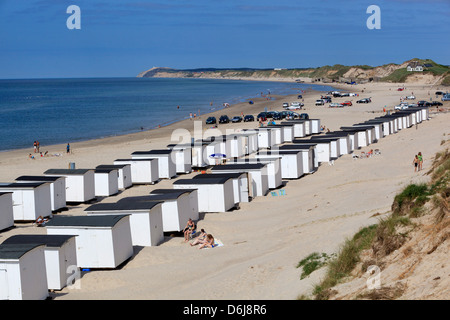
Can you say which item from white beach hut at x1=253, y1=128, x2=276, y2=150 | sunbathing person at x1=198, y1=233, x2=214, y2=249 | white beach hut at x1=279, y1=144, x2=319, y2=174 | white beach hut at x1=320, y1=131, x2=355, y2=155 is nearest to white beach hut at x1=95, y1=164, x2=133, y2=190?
white beach hut at x1=279, y1=144, x2=319, y2=174

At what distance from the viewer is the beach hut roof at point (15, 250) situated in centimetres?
1410

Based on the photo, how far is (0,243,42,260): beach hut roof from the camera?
14.1 m

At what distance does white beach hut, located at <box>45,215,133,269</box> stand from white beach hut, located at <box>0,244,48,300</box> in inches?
96.8

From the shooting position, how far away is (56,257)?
51.5 feet

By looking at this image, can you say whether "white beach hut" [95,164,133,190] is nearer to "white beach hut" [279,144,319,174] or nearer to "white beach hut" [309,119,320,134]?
"white beach hut" [279,144,319,174]

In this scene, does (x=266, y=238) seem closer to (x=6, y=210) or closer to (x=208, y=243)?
(x=208, y=243)

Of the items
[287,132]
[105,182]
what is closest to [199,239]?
[105,182]

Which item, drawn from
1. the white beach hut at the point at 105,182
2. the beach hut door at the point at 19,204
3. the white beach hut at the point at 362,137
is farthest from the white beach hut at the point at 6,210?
the white beach hut at the point at 362,137

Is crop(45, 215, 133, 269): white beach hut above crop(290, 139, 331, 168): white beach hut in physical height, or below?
below

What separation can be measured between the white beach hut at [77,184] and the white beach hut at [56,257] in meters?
9.71

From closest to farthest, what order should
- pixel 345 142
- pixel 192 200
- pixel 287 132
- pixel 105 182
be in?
pixel 192 200
pixel 105 182
pixel 345 142
pixel 287 132

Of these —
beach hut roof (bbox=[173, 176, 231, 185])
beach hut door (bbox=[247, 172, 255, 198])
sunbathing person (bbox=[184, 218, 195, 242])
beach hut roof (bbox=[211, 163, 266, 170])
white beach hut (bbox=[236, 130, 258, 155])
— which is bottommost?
sunbathing person (bbox=[184, 218, 195, 242])

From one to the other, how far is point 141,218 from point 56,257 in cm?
378
